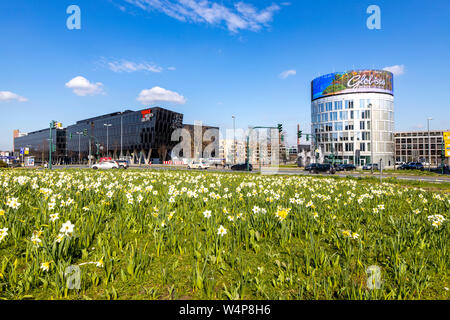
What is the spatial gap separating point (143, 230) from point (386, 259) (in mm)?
3881

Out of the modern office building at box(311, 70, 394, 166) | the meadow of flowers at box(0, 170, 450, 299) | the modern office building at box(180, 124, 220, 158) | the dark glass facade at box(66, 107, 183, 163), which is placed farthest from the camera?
the modern office building at box(180, 124, 220, 158)

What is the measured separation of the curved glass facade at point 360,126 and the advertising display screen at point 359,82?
1.57 meters

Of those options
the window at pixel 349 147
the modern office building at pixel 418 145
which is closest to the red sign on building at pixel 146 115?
the window at pixel 349 147

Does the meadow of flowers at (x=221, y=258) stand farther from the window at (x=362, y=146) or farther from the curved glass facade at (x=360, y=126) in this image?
the window at (x=362, y=146)

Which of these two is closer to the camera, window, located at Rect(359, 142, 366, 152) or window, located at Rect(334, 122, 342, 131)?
window, located at Rect(359, 142, 366, 152)

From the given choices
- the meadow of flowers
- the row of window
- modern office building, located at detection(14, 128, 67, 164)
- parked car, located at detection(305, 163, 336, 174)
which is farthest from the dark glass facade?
the meadow of flowers

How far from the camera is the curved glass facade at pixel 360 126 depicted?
257 ft

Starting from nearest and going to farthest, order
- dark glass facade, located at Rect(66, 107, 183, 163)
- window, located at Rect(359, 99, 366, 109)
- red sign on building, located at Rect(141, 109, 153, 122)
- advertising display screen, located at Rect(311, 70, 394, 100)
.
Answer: dark glass facade, located at Rect(66, 107, 183, 163), red sign on building, located at Rect(141, 109, 153, 122), advertising display screen, located at Rect(311, 70, 394, 100), window, located at Rect(359, 99, 366, 109)

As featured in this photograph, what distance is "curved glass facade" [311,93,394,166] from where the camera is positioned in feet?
257

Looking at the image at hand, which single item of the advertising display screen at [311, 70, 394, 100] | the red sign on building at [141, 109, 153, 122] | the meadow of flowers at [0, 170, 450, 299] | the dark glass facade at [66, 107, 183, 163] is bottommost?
the meadow of flowers at [0, 170, 450, 299]

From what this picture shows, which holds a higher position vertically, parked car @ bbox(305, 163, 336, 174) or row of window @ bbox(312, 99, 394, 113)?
row of window @ bbox(312, 99, 394, 113)

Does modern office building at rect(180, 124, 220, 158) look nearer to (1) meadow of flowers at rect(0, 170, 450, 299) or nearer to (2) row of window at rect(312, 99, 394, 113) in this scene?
(2) row of window at rect(312, 99, 394, 113)

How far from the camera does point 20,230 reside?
3982 millimetres

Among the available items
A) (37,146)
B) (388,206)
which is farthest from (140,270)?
(37,146)
